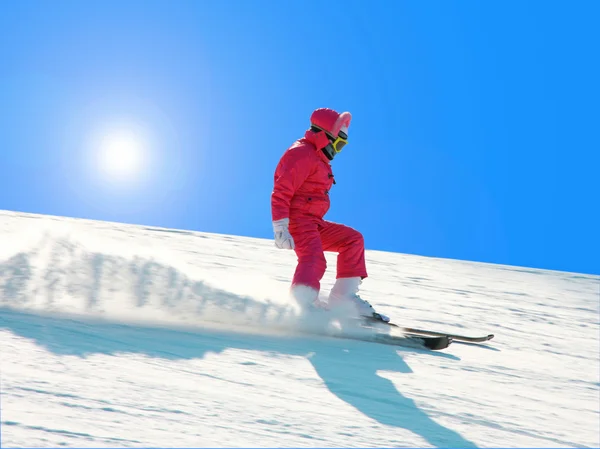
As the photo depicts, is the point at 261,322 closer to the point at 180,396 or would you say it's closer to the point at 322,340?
the point at 322,340

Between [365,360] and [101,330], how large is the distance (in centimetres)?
142

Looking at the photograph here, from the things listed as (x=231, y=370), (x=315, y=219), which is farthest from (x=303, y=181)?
(x=231, y=370)

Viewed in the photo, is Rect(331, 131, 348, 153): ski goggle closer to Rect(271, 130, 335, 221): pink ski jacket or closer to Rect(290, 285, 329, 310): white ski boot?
Rect(271, 130, 335, 221): pink ski jacket

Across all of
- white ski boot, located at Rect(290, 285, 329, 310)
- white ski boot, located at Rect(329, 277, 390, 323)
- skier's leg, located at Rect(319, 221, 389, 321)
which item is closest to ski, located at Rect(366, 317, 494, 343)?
white ski boot, located at Rect(329, 277, 390, 323)

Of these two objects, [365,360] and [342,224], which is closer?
[365,360]

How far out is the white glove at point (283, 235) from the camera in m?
4.81

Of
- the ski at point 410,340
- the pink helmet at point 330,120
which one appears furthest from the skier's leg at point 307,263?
the pink helmet at point 330,120

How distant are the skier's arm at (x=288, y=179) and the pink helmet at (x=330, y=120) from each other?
12.4 inches

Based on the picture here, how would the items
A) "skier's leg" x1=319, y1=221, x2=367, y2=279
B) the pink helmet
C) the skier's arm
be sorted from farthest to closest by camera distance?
→ the pink helmet, "skier's leg" x1=319, y1=221, x2=367, y2=279, the skier's arm

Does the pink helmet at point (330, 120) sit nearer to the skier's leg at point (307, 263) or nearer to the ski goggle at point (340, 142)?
the ski goggle at point (340, 142)

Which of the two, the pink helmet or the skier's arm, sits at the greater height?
the pink helmet

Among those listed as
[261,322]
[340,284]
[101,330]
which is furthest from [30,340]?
[340,284]

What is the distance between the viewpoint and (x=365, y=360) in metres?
3.74

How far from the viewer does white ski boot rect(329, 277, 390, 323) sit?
4855mm
